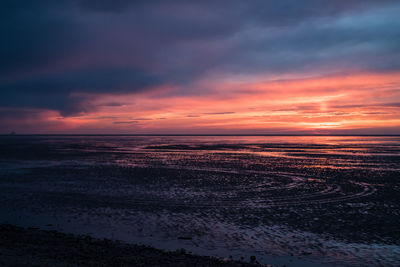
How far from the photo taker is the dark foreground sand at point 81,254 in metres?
9.14

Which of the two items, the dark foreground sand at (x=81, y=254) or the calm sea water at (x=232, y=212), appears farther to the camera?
the calm sea water at (x=232, y=212)

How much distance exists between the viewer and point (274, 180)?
2678cm

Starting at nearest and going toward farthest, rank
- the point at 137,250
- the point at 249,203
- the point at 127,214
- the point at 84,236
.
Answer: the point at 137,250, the point at 84,236, the point at 127,214, the point at 249,203

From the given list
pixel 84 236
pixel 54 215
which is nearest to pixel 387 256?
pixel 84 236

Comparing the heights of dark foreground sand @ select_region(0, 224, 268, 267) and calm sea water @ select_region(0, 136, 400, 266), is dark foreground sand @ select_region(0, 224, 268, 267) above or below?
above

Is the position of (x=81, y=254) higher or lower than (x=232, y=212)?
higher

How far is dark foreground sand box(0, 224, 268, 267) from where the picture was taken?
360 inches

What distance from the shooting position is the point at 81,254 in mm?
9867

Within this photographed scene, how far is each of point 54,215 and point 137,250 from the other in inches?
290

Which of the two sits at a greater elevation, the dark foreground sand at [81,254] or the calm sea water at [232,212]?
the dark foreground sand at [81,254]

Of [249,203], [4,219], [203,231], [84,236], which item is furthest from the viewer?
[249,203]

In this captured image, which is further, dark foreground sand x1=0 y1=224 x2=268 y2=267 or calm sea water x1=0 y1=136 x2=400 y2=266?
calm sea water x1=0 y1=136 x2=400 y2=266

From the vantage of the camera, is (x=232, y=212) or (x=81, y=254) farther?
(x=232, y=212)

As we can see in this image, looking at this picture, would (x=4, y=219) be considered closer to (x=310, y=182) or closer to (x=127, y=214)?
(x=127, y=214)
